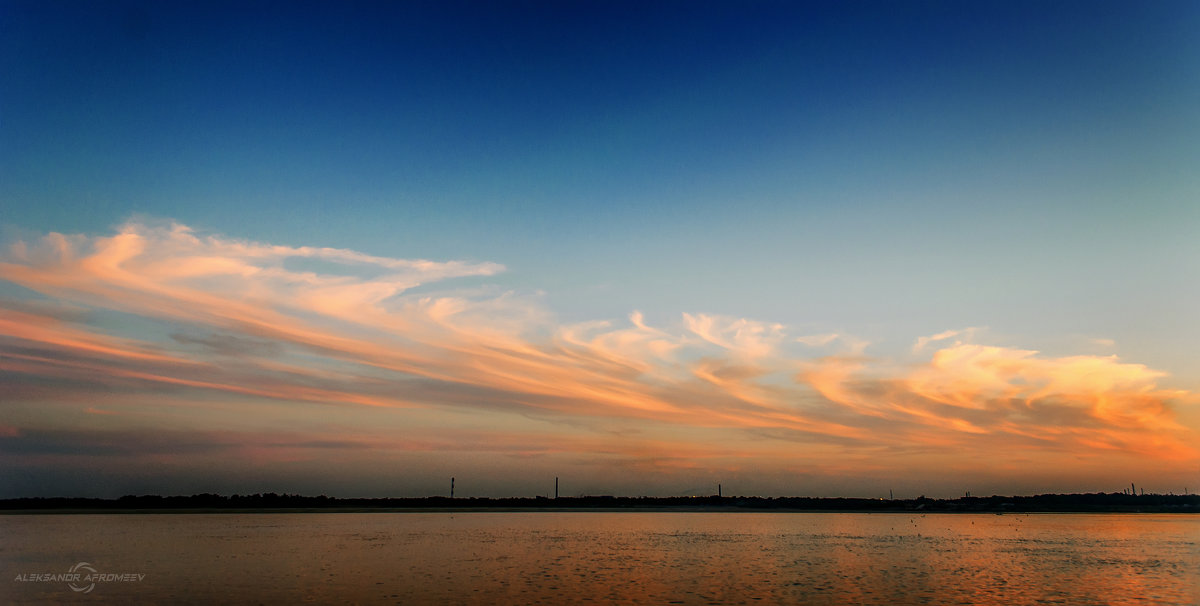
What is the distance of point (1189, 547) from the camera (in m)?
70.0

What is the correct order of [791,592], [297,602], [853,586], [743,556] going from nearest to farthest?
[297,602], [791,592], [853,586], [743,556]

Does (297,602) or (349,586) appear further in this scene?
(349,586)

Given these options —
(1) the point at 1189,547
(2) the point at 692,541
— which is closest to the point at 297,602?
(2) the point at 692,541

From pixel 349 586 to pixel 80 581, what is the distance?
13.2 m

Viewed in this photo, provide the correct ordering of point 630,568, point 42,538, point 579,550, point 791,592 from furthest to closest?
1. point 42,538
2. point 579,550
3. point 630,568
4. point 791,592

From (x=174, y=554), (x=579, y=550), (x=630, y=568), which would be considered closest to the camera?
(x=630, y=568)

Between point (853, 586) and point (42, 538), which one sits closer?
point (853, 586)

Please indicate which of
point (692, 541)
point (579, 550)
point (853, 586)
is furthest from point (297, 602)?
point (692, 541)

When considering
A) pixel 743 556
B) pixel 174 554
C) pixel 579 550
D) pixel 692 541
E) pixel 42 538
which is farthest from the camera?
pixel 692 541

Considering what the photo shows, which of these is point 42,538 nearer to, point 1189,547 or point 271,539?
point 271,539

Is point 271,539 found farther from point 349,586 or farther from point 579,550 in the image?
point 349,586

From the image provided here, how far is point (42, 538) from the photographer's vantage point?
6700cm

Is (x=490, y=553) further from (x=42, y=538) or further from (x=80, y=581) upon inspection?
(x=42, y=538)

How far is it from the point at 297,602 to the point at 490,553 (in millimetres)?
27036
